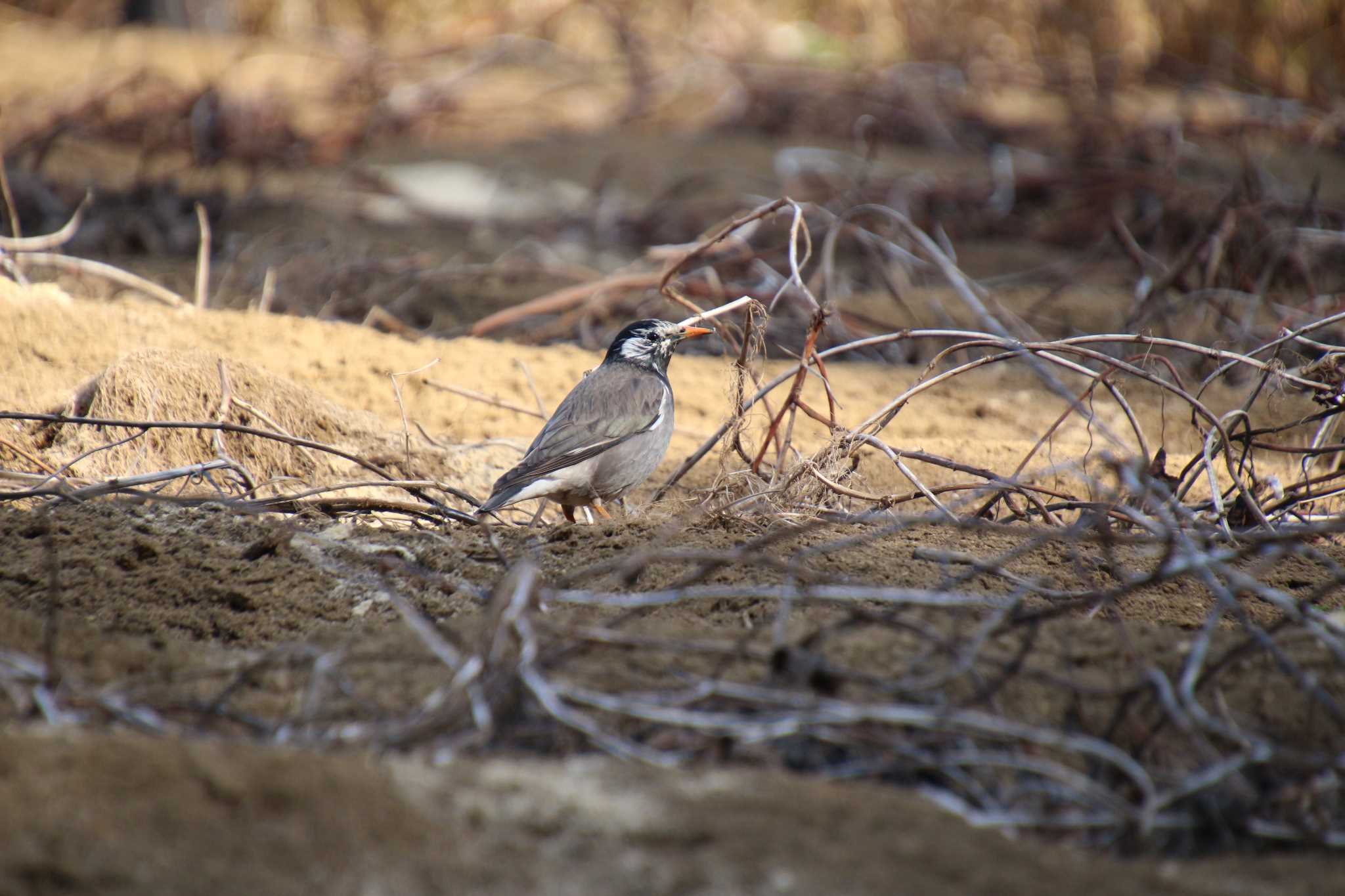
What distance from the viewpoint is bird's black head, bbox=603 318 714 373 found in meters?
4.70

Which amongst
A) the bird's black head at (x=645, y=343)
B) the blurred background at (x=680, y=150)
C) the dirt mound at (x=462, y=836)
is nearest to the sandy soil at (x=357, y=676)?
the dirt mound at (x=462, y=836)

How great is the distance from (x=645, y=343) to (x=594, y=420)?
0.65 meters

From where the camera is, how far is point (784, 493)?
3.48 meters

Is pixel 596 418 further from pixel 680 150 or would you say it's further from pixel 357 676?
pixel 680 150

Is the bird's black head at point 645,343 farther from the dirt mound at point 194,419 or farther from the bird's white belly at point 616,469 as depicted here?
the dirt mound at point 194,419

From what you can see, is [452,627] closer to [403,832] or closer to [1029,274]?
[403,832]

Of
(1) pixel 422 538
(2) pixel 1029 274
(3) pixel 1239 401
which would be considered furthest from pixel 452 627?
(2) pixel 1029 274

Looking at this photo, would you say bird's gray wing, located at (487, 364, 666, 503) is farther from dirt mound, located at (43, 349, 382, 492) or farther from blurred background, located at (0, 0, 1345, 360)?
blurred background, located at (0, 0, 1345, 360)

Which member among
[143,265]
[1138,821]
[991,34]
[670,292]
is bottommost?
[143,265]

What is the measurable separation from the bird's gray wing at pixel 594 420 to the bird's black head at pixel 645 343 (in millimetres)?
203

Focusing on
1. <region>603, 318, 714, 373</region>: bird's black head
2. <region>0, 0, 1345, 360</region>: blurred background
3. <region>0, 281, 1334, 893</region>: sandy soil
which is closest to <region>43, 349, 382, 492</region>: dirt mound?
<region>0, 281, 1334, 893</region>: sandy soil

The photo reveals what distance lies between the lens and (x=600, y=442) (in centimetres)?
414

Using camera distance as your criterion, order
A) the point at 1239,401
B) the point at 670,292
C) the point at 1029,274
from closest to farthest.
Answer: the point at 670,292
the point at 1239,401
the point at 1029,274

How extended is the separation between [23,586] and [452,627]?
1.10m
